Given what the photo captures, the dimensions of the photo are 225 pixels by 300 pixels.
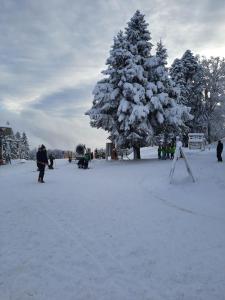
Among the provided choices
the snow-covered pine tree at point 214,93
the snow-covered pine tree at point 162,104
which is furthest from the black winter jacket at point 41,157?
the snow-covered pine tree at point 214,93

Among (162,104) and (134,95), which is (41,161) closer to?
(134,95)

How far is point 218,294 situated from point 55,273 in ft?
8.55

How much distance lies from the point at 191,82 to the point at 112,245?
44.2 m

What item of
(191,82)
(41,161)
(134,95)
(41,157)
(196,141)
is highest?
(191,82)

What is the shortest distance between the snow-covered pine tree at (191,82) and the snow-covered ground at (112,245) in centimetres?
3439

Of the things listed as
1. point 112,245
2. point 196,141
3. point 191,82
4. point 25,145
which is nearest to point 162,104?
point 196,141

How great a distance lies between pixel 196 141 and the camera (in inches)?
1607

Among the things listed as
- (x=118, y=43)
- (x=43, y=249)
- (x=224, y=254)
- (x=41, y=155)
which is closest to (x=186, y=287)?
(x=224, y=254)

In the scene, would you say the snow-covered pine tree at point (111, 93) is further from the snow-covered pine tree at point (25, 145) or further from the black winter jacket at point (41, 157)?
the snow-covered pine tree at point (25, 145)

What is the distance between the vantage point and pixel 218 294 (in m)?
5.45

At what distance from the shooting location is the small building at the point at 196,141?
133ft

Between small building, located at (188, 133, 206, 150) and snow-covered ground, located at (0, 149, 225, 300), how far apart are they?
87.2 ft

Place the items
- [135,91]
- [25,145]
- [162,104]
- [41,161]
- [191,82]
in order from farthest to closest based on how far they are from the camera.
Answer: [25,145] < [191,82] < [162,104] < [135,91] < [41,161]

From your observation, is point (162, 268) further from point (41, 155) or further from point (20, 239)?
point (41, 155)
